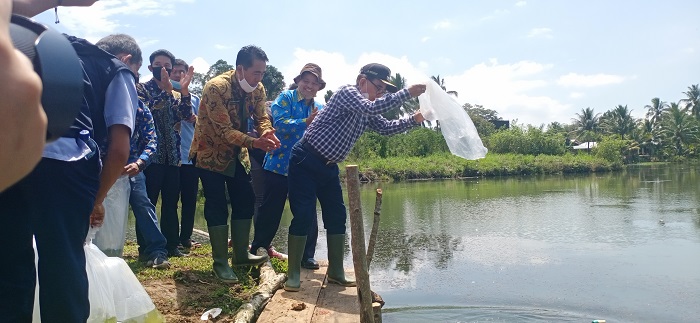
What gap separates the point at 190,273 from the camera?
14.2 ft

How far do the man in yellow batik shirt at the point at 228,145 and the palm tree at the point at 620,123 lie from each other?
73.9 meters

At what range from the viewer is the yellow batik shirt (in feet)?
13.5

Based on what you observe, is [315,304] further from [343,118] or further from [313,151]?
[343,118]

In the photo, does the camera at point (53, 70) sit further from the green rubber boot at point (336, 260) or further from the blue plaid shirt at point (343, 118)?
the green rubber boot at point (336, 260)

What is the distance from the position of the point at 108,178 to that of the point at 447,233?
10.4 metres

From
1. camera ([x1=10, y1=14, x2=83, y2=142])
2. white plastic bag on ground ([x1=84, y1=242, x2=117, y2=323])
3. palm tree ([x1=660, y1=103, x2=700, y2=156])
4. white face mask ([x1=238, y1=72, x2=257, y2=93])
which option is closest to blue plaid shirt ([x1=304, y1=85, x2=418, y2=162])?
white face mask ([x1=238, y1=72, x2=257, y2=93])

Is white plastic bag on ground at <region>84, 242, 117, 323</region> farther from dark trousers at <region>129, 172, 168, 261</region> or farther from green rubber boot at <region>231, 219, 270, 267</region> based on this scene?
dark trousers at <region>129, 172, 168, 261</region>

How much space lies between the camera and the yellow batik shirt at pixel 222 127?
4.12 metres

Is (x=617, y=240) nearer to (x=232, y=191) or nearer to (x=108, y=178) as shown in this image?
(x=232, y=191)

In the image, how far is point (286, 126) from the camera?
5.02 meters

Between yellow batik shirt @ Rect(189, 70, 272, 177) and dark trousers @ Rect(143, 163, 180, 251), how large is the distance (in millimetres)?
930

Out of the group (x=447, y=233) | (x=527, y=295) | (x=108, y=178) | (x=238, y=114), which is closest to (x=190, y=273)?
(x=238, y=114)

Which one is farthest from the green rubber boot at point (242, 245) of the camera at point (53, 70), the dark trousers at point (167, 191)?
the camera at point (53, 70)

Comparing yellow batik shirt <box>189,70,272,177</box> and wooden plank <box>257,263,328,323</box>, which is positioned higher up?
yellow batik shirt <box>189,70,272,177</box>
